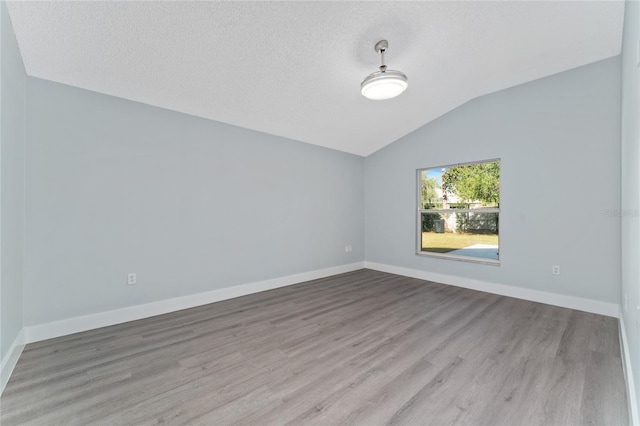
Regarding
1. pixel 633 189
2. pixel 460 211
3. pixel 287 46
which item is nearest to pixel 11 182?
pixel 287 46

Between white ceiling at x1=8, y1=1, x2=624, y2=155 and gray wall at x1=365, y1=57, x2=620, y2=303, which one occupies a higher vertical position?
white ceiling at x1=8, y1=1, x2=624, y2=155

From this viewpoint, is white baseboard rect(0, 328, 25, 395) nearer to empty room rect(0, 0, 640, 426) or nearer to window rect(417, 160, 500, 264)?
empty room rect(0, 0, 640, 426)

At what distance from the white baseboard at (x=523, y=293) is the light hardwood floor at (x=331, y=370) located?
0.19 m

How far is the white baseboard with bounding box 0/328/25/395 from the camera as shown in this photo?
1.86 meters

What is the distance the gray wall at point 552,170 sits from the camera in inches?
122

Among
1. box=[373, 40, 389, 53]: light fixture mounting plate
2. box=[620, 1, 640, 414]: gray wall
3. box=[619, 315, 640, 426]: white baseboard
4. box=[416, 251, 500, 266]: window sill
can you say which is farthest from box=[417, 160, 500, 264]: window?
box=[373, 40, 389, 53]: light fixture mounting plate

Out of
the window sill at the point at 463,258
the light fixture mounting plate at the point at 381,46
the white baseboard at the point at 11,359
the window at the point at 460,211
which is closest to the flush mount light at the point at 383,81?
the light fixture mounting plate at the point at 381,46

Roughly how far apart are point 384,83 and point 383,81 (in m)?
0.03

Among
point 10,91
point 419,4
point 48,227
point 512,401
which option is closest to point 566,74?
point 419,4

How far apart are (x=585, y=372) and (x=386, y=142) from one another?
4.12 metres

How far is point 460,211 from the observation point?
4.45 meters

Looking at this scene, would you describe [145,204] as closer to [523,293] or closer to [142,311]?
[142,311]

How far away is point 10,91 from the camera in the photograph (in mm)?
2043

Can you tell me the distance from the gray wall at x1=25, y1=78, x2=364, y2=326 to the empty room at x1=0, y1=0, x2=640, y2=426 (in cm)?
2
